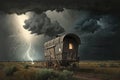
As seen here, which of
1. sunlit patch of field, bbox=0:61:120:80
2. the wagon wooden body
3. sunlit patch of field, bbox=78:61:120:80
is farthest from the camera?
the wagon wooden body

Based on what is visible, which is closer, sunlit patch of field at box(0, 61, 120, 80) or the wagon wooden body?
sunlit patch of field at box(0, 61, 120, 80)

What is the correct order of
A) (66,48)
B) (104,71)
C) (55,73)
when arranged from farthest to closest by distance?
(66,48)
(104,71)
(55,73)

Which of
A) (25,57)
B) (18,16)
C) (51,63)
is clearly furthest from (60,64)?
(25,57)

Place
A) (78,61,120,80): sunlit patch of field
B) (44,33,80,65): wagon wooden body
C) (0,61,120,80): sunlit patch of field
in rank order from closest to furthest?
(0,61,120,80): sunlit patch of field
(78,61,120,80): sunlit patch of field
(44,33,80,65): wagon wooden body

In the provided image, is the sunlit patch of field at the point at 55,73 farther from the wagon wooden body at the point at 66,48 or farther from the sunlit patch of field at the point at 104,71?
the wagon wooden body at the point at 66,48

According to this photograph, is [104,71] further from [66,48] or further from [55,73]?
[55,73]

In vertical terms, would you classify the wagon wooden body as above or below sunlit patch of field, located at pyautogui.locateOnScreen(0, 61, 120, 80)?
above

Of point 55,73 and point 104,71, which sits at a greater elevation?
point 104,71

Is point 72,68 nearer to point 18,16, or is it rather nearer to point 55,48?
point 55,48

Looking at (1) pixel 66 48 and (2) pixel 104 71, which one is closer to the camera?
(2) pixel 104 71

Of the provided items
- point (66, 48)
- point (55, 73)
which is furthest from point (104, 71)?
point (55, 73)

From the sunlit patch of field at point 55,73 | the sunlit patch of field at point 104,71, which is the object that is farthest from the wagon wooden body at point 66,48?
the sunlit patch of field at point 104,71

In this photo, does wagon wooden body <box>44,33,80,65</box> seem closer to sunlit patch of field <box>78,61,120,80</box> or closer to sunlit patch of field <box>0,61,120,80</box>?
sunlit patch of field <box>0,61,120,80</box>

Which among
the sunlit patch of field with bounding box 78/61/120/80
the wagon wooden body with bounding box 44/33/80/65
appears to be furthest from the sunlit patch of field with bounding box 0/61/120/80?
the wagon wooden body with bounding box 44/33/80/65
